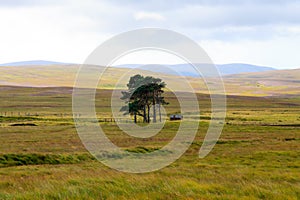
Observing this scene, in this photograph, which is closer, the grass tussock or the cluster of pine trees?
the grass tussock

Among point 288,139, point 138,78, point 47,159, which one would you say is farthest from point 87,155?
point 138,78

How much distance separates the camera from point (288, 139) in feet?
151

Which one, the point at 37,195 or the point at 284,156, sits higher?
the point at 37,195

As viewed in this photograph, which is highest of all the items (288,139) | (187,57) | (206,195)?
(187,57)

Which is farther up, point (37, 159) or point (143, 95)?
point (143, 95)

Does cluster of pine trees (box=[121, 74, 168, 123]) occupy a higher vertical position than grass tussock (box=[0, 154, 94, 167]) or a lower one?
higher

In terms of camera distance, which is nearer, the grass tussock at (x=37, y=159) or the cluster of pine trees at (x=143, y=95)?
the grass tussock at (x=37, y=159)

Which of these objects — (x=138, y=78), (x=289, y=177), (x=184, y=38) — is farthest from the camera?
(x=138, y=78)

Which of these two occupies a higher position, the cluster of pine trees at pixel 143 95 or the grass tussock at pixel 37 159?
the cluster of pine trees at pixel 143 95

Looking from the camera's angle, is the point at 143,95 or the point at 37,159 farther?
the point at 143,95

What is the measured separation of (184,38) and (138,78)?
50157 mm

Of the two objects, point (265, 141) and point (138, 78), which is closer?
point (265, 141)

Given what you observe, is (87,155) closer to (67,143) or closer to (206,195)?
(67,143)

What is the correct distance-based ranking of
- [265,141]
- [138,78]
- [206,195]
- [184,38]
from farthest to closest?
[138,78]
[265,141]
[184,38]
[206,195]
